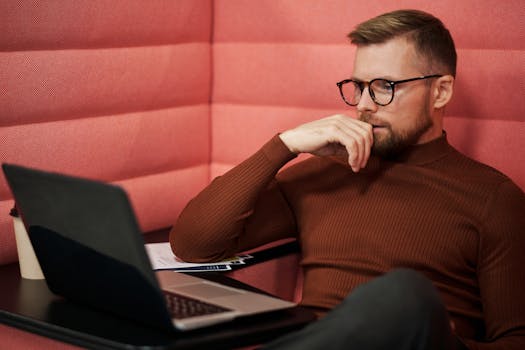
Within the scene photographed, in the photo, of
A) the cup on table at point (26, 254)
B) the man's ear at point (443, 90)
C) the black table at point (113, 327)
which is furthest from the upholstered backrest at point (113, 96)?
the man's ear at point (443, 90)

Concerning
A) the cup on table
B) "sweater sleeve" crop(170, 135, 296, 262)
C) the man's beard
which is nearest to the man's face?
the man's beard

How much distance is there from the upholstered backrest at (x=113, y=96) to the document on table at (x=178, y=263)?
0.28 meters

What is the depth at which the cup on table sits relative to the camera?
1.92 meters

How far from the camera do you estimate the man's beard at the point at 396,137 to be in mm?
2021

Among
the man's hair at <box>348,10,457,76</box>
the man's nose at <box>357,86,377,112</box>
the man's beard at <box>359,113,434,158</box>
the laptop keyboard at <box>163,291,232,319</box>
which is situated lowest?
the laptop keyboard at <box>163,291,232,319</box>

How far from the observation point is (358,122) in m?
2.00

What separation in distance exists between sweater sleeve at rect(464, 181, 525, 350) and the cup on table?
897 mm

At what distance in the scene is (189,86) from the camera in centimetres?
253

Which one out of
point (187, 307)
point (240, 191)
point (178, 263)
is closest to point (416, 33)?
point (240, 191)

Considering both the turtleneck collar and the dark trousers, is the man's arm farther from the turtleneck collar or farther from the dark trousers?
the dark trousers

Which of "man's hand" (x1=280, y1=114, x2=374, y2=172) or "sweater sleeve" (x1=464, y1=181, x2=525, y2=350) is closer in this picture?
"sweater sleeve" (x1=464, y1=181, x2=525, y2=350)

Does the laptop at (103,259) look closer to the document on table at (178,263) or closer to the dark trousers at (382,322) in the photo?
the dark trousers at (382,322)

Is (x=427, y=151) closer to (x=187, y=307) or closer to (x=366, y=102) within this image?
(x=366, y=102)

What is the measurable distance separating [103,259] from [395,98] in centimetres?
81
